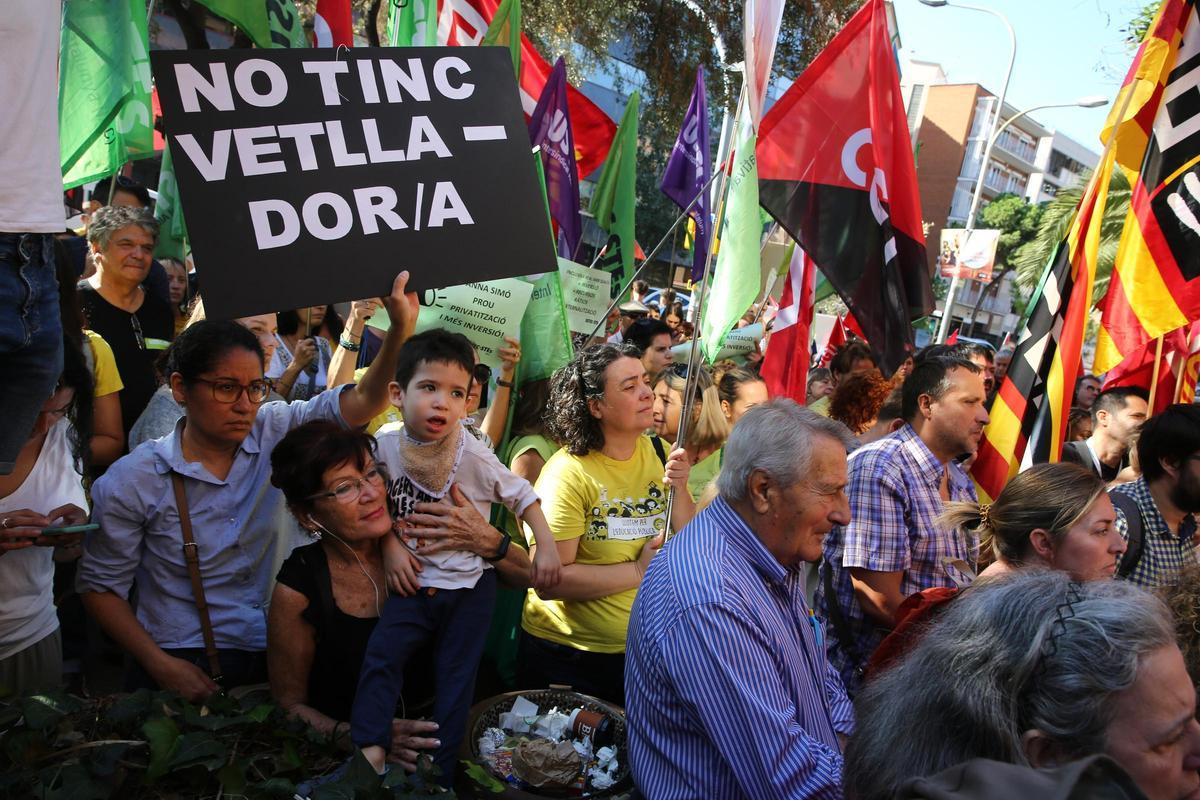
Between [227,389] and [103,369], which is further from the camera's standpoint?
[103,369]

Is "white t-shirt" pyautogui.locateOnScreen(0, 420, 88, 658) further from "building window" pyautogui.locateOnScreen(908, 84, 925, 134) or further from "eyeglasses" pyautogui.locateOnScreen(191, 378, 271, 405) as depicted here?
"building window" pyautogui.locateOnScreen(908, 84, 925, 134)

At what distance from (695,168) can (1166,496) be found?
5482 mm

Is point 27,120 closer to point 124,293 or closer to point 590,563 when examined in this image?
point 590,563

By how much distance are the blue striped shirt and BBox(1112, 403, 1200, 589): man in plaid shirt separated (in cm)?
219

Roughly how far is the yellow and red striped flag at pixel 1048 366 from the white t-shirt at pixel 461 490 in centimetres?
251

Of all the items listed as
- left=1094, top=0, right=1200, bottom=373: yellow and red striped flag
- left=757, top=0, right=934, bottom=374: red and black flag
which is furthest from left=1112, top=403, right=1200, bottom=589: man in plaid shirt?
left=757, top=0, right=934, bottom=374: red and black flag

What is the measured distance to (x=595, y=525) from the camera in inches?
146

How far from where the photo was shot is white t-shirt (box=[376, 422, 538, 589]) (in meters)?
2.95

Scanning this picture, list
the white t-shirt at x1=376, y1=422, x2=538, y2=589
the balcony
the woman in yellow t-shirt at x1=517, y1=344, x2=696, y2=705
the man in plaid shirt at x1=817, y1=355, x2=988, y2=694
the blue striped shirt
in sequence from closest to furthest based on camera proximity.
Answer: the blue striped shirt → the white t-shirt at x1=376, y1=422, x2=538, y2=589 → the man in plaid shirt at x1=817, y1=355, x2=988, y2=694 → the woman in yellow t-shirt at x1=517, y1=344, x2=696, y2=705 → the balcony

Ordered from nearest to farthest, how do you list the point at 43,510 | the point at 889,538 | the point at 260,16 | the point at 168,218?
the point at 43,510, the point at 889,538, the point at 260,16, the point at 168,218

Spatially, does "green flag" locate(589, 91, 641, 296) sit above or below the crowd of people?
above

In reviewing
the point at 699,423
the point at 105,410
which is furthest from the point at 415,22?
the point at 105,410

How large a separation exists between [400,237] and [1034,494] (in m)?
2.29

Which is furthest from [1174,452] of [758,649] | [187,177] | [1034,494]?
[187,177]
